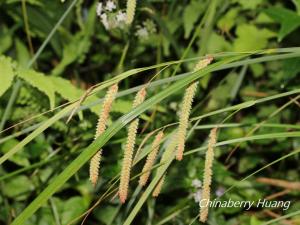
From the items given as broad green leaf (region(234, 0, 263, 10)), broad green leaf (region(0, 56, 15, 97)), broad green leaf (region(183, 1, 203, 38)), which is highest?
broad green leaf (region(234, 0, 263, 10))

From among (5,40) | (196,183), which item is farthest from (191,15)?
(5,40)

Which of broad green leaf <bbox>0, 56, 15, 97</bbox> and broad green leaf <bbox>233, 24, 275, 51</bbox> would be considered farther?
broad green leaf <bbox>233, 24, 275, 51</bbox>

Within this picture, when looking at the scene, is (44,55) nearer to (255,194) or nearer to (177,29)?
(177,29)

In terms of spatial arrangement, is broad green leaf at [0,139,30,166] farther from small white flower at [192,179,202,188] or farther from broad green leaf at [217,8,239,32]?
broad green leaf at [217,8,239,32]

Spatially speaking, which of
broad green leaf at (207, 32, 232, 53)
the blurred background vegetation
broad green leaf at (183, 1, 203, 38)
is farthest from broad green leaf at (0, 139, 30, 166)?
broad green leaf at (207, 32, 232, 53)

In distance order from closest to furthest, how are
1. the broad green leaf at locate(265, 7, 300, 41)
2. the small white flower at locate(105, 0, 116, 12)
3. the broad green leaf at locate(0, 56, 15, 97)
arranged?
1. the broad green leaf at locate(0, 56, 15, 97)
2. the broad green leaf at locate(265, 7, 300, 41)
3. the small white flower at locate(105, 0, 116, 12)

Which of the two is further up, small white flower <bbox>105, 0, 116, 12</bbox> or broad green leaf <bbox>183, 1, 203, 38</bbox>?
small white flower <bbox>105, 0, 116, 12</bbox>

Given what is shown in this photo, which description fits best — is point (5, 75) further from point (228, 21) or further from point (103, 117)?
point (228, 21)

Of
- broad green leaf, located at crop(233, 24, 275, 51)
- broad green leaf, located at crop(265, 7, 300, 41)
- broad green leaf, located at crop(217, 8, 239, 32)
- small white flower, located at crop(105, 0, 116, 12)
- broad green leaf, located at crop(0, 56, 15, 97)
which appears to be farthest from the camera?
broad green leaf, located at crop(217, 8, 239, 32)
